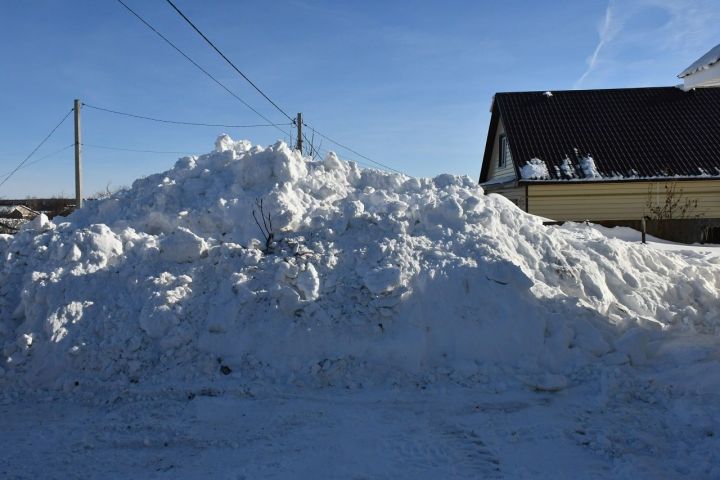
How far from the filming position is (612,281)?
23.4 feet

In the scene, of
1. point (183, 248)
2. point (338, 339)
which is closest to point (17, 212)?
point (183, 248)

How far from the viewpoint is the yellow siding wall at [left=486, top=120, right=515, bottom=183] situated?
19.1m

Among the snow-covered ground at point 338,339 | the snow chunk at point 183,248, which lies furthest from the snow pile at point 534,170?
the snow chunk at point 183,248

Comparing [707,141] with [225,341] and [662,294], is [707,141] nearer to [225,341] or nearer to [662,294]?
[662,294]

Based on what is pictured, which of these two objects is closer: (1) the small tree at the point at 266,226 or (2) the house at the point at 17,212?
(1) the small tree at the point at 266,226

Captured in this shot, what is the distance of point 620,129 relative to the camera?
Answer: 18.8 metres

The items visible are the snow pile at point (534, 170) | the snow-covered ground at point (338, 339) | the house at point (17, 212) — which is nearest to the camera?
the snow-covered ground at point (338, 339)

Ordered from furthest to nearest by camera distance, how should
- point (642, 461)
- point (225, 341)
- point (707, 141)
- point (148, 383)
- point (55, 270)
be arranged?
point (707, 141) → point (55, 270) → point (225, 341) → point (148, 383) → point (642, 461)

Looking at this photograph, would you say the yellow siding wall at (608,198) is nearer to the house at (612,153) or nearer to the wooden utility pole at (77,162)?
the house at (612,153)

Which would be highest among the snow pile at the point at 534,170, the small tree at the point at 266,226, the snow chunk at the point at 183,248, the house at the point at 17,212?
the house at the point at 17,212

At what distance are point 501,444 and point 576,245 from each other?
14.5 ft

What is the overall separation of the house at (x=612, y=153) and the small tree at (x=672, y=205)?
0.10ft

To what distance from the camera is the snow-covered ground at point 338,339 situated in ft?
13.5

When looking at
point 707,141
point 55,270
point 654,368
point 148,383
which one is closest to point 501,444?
point 654,368
